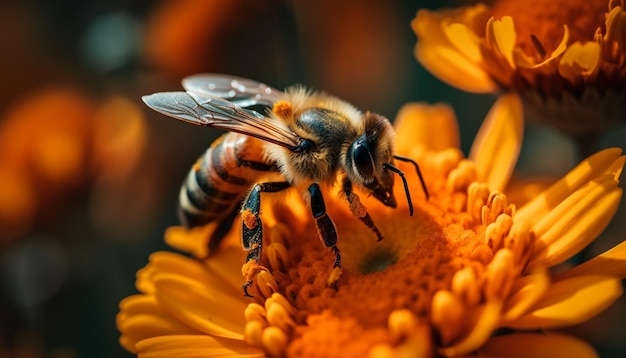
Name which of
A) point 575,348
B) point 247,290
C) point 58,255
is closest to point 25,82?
point 58,255

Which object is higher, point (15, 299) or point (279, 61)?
point (279, 61)

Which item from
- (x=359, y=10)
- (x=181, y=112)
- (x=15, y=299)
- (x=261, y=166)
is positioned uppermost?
(x=359, y=10)

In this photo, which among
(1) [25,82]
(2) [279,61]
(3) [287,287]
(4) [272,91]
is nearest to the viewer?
(3) [287,287]

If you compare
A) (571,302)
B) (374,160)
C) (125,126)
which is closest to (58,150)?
(125,126)

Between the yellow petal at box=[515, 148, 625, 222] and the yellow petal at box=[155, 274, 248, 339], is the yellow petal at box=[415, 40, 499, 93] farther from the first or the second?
the yellow petal at box=[155, 274, 248, 339]

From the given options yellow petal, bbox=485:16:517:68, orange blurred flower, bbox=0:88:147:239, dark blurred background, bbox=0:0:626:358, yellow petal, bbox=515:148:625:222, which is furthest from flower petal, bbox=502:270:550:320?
orange blurred flower, bbox=0:88:147:239

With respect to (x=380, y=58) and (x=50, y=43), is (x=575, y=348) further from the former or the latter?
(x=50, y=43)

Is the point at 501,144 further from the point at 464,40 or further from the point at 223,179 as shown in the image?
the point at 223,179
